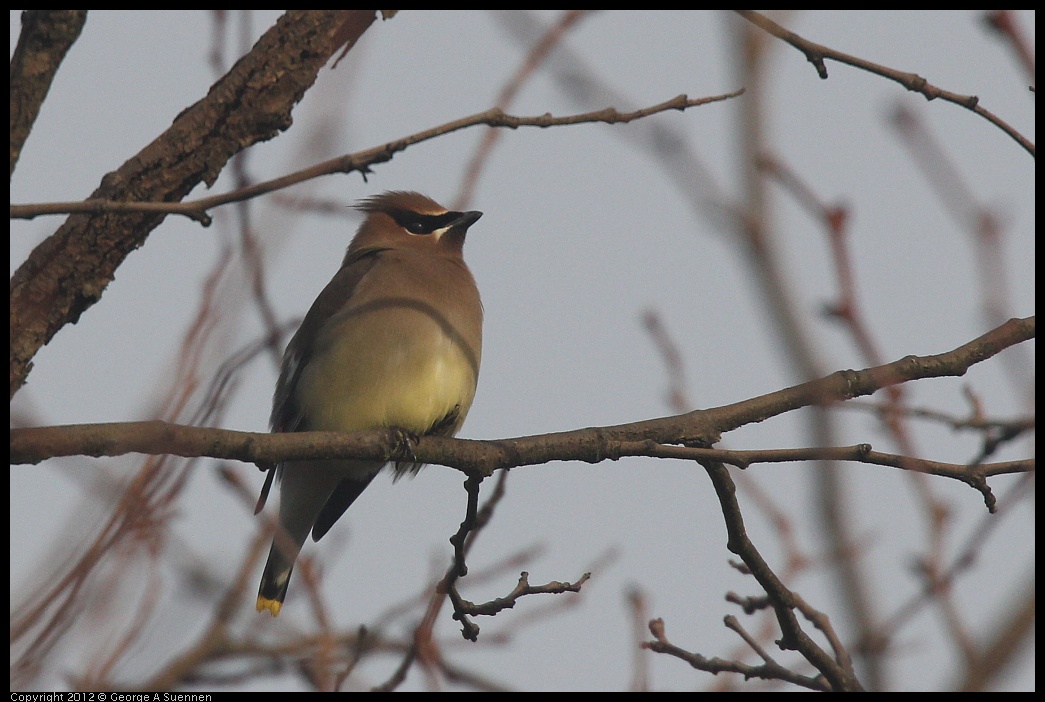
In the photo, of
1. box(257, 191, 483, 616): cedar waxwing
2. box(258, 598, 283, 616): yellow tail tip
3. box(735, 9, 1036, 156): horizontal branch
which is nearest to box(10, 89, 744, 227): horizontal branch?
box(735, 9, 1036, 156): horizontal branch

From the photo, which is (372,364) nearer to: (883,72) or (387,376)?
(387,376)

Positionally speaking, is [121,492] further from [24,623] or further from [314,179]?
[314,179]

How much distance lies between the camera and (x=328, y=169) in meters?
2.99

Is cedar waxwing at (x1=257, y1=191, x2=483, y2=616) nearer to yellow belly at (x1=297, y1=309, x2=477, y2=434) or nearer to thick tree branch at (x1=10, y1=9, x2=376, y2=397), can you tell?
yellow belly at (x1=297, y1=309, x2=477, y2=434)

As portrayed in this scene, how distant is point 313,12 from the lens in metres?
4.53

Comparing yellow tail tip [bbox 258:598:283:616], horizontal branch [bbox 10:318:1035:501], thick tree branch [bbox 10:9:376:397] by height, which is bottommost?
horizontal branch [bbox 10:318:1035:501]

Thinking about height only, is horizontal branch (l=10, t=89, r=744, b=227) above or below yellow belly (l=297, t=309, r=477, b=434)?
below

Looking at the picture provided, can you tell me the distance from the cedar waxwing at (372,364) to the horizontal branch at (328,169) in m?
2.66

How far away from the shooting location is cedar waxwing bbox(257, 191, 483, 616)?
236 inches

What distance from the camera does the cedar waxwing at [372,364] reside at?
6.00 metres

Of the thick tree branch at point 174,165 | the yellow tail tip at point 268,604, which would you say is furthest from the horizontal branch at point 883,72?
the yellow tail tip at point 268,604

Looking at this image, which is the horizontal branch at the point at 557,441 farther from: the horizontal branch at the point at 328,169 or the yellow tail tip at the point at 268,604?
the yellow tail tip at the point at 268,604

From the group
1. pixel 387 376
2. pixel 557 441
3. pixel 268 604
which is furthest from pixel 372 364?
pixel 557 441

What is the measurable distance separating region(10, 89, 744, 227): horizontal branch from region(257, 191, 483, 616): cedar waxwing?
2657 millimetres
